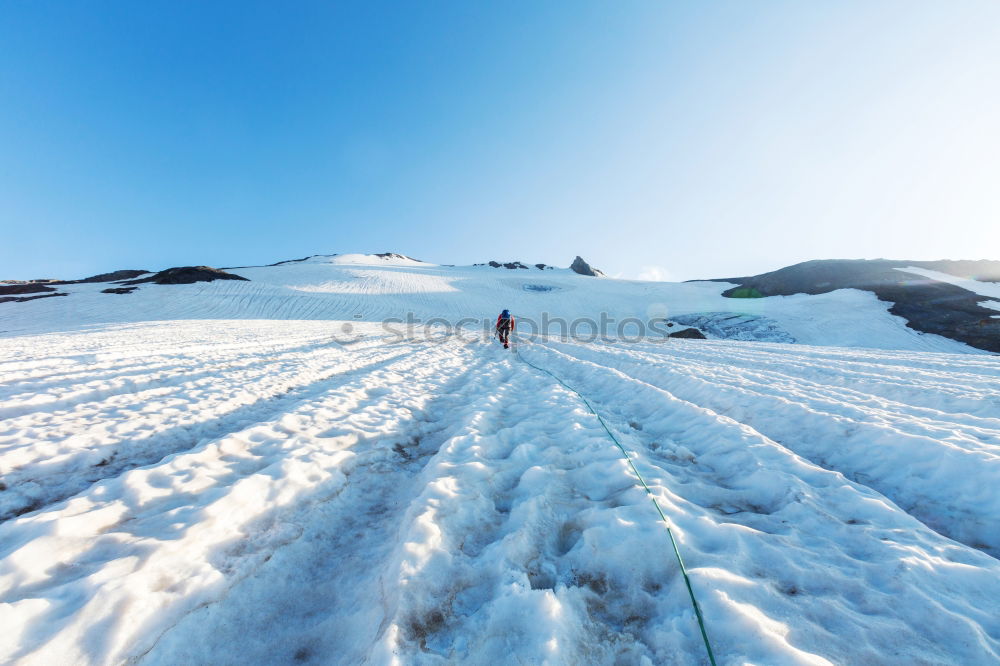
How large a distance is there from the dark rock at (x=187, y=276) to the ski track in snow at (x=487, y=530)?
29643 millimetres

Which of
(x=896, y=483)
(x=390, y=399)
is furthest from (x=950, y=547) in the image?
(x=390, y=399)

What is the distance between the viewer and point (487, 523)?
297 centimetres

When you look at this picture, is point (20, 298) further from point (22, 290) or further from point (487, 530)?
point (487, 530)

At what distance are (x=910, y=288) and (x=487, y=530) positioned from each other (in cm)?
3946

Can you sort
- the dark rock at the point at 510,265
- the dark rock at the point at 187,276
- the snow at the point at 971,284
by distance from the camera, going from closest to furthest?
the snow at the point at 971,284 < the dark rock at the point at 187,276 < the dark rock at the point at 510,265

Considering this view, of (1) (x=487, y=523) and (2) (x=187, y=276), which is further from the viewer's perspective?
(2) (x=187, y=276)

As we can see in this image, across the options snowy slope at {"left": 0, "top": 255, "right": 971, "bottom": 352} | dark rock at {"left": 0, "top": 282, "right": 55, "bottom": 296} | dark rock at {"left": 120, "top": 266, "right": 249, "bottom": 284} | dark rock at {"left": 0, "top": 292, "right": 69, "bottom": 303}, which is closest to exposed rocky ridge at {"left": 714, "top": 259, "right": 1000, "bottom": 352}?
snowy slope at {"left": 0, "top": 255, "right": 971, "bottom": 352}

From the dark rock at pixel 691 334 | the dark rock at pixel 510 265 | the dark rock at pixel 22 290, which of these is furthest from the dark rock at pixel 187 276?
the dark rock at pixel 510 265

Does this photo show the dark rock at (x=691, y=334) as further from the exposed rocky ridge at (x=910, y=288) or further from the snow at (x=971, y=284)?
the snow at (x=971, y=284)

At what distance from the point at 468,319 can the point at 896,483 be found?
26.0m

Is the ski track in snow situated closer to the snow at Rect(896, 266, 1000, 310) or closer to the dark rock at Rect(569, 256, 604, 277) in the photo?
the snow at Rect(896, 266, 1000, 310)

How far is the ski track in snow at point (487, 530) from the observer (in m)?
1.94

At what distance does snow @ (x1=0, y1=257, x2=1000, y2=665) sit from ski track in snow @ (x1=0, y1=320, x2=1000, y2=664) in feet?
0.06

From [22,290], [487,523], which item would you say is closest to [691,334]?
[487,523]
